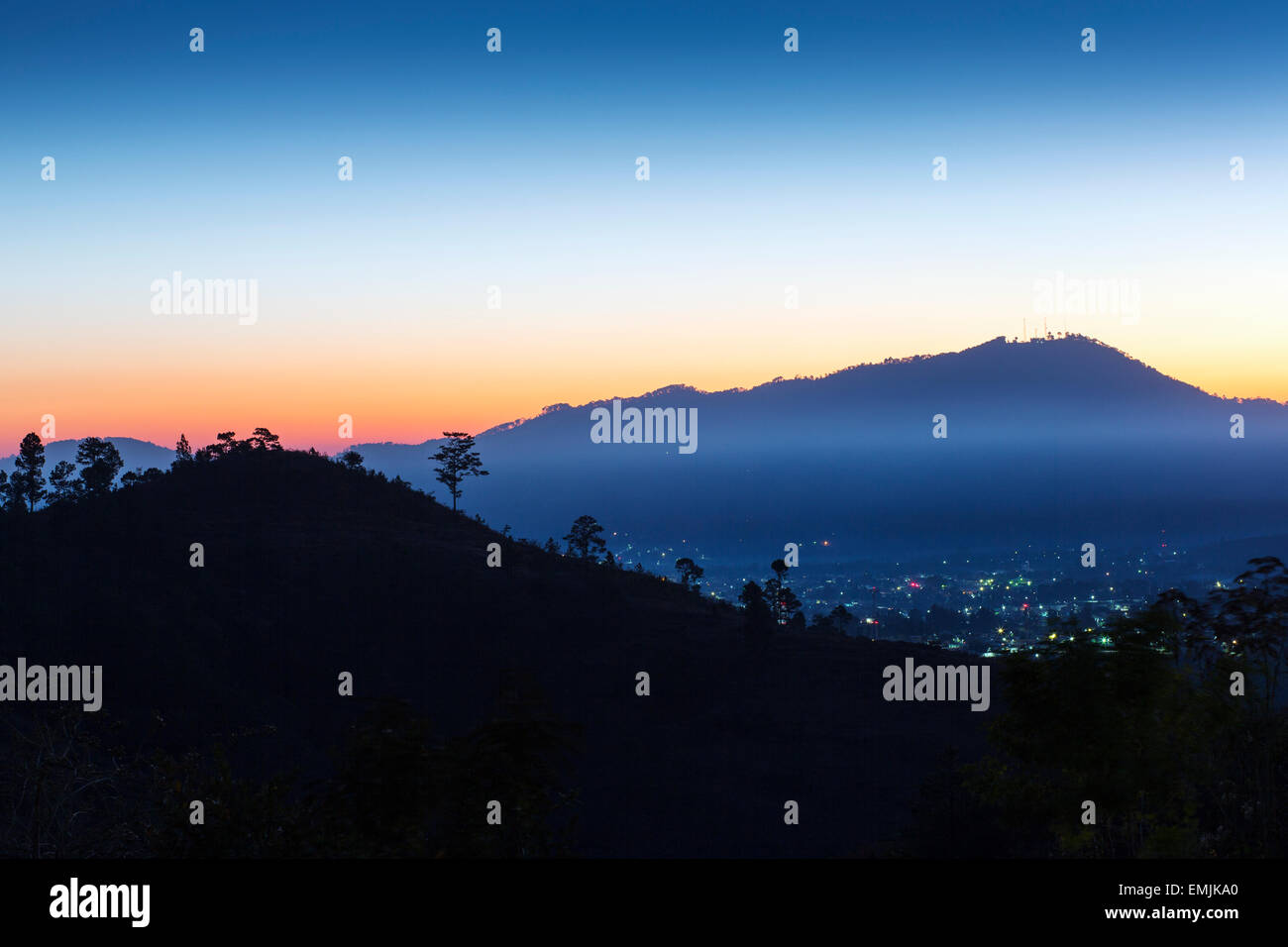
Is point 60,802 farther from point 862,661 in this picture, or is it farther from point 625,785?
point 862,661

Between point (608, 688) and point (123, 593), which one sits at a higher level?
point (123, 593)

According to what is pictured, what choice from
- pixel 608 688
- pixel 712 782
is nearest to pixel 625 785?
pixel 712 782

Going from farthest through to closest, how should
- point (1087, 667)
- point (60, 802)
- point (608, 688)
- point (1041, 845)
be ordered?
point (608, 688) < point (1041, 845) < point (1087, 667) < point (60, 802)

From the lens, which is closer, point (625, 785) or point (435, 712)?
point (625, 785)

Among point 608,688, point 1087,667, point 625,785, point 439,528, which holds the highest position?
point 439,528

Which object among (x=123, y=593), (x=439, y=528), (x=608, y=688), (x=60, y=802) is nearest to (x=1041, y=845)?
(x=60, y=802)
